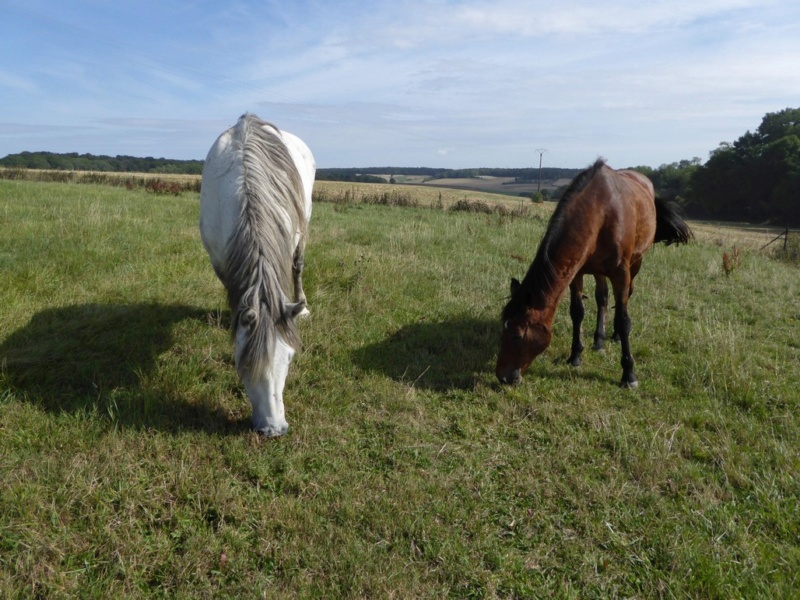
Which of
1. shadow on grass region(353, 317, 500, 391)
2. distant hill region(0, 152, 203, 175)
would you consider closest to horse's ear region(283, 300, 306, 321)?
shadow on grass region(353, 317, 500, 391)

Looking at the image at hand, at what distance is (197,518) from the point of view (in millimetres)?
2674

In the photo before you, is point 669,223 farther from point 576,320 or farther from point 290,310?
point 290,310

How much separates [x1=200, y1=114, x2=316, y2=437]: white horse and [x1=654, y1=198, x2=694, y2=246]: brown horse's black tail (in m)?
4.61

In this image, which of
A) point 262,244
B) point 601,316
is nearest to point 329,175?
point 601,316

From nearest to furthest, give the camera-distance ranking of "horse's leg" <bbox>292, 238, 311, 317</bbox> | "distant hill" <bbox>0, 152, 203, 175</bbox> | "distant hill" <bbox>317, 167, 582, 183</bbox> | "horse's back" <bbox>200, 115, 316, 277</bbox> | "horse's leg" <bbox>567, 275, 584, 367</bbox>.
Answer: "horse's back" <bbox>200, 115, 316, 277</bbox> < "horse's leg" <bbox>567, 275, 584, 367</bbox> < "horse's leg" <bbox>292, 238, 311, 317</bbox> < "distant hill" <bbox>0, 152, 203, 175</bbox> < "distant hill" <bbox>317, 167, 582, 183</bbox>

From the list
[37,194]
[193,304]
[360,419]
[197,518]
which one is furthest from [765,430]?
[37,194]

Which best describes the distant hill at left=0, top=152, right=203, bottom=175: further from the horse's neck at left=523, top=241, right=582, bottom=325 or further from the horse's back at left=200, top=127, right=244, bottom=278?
the horse's neck at left=523, top=241, right=582, bottom=325

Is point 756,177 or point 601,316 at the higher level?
point 756,177

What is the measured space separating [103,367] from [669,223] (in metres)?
6.64

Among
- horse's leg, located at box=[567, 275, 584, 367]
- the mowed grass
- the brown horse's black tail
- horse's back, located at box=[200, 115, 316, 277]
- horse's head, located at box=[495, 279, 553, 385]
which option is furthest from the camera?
the brown horse's black tail

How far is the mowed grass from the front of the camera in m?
2.39

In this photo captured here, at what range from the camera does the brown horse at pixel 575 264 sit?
433 centimetres

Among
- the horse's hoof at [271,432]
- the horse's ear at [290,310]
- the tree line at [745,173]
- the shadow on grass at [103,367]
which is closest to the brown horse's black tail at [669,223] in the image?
the horse's ear at [290,310]

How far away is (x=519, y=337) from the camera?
427 centimetres
